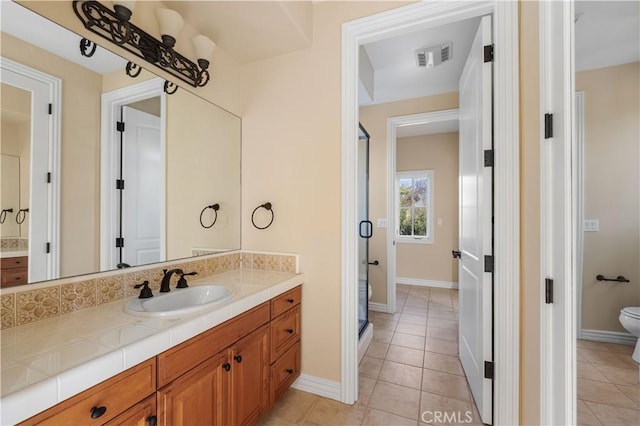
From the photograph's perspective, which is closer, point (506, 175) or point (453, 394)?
point (506, 175)

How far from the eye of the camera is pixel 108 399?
2.76 feet

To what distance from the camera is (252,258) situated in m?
2.14

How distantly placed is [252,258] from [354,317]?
2.86ft

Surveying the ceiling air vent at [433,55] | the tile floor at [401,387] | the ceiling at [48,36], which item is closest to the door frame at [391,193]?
→ the tile floor at [401,387]

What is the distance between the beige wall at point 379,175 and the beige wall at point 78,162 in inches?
114

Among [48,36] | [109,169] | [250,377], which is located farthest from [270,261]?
[48,36]

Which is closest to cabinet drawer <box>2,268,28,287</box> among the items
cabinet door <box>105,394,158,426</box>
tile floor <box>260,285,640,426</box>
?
cabinet door <box>105,394,158,426</box>

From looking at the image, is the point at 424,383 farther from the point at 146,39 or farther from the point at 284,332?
the point at 146,39

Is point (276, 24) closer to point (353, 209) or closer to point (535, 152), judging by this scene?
point (353, 209)

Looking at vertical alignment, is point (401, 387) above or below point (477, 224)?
below

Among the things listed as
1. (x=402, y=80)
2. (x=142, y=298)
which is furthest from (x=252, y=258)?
(x=402, y=80)

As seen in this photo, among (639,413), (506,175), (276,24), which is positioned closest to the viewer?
(639,413)

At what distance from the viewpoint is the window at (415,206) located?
199 inches

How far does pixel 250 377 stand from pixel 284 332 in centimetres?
35
